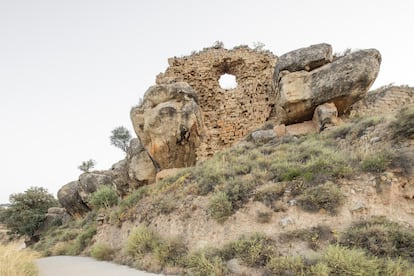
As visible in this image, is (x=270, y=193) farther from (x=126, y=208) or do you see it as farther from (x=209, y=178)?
(x=126, y=208)

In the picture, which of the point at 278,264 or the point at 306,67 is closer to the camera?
the point at 278,264

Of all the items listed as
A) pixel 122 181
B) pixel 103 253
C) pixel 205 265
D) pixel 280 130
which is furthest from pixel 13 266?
pixel 122 181

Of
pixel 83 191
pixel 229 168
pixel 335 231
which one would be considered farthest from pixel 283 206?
pixel 83 191

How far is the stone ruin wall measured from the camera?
451 inches

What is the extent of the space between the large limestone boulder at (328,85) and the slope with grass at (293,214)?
202 centimetres

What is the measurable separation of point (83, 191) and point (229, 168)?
15709 mm

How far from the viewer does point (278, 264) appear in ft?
11.1

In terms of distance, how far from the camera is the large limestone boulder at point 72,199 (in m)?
18.2

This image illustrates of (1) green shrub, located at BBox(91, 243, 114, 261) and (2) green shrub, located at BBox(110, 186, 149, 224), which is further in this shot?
(2) green shrub, located at BBox(110, 186, 149, 224)

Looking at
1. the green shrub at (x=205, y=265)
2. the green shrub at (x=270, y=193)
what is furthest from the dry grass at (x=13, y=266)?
the green shrub at (x=270, y=193)

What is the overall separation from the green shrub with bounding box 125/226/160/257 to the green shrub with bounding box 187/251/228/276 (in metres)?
1.35

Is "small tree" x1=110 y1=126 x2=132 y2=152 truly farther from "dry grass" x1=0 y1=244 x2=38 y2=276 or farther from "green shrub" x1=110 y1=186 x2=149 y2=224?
"dry grass" x1=0 y1=244 x2=38 y2=276

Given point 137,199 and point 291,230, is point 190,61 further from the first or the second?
point 291,230

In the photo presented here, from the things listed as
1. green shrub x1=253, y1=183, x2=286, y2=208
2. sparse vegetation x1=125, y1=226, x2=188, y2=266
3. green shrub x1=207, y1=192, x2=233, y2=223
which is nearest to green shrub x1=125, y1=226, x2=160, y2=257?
sparse vegetation x1=125, y1=226, x2=188, y2=266
